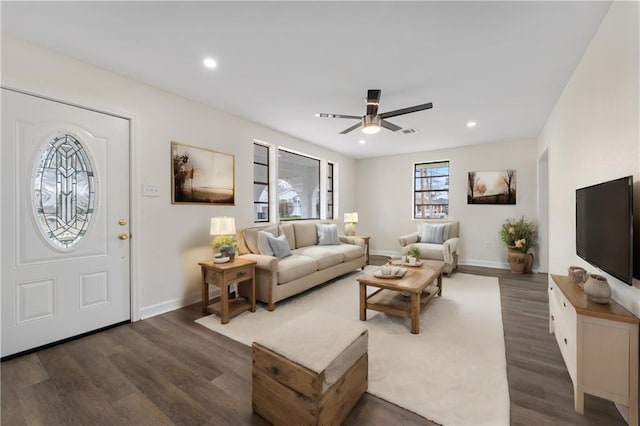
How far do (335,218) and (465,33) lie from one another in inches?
190

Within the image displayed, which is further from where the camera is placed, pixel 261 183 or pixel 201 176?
pixel 261 183

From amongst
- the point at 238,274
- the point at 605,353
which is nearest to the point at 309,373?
the point at 605,353

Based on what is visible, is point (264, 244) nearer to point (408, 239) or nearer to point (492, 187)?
point (408, 239)

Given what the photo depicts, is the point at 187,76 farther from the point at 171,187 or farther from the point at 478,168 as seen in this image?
the point at 478,168

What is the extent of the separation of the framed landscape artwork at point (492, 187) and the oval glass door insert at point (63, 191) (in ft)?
20.9

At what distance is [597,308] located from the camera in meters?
1.55

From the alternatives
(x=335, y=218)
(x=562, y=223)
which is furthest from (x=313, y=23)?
(x=335, y=218)

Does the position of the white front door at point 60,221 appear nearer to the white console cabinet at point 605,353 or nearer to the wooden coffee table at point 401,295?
the wooden coffee table at point 401,295

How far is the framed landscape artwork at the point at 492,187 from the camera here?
5352 mm

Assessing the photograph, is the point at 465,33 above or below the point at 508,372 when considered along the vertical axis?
Answer: above

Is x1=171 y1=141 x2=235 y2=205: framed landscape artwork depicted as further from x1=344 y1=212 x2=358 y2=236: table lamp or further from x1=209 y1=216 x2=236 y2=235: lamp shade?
x1=344 y1=212 x2=358 y2=236: table lamp

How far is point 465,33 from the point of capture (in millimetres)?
2059

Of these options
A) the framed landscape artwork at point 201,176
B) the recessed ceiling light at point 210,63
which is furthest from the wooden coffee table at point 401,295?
the recessed ceiling light at point 210,63

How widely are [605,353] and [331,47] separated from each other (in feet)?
9.14
